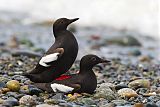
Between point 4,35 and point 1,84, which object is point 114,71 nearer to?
point 1,84

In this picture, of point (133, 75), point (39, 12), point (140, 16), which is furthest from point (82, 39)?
point (133, 75)

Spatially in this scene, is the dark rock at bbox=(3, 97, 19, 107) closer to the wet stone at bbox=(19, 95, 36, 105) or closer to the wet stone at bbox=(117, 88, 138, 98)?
the wet stone at bbox=(19, 95, 36, 105)

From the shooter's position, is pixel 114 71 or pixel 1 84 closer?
Answer: pixel 1 84

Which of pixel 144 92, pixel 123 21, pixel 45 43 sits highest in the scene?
pixel 123 21

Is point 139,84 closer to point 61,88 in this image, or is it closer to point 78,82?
point 78,82

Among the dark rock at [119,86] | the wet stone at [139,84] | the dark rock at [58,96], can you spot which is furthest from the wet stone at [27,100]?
the wet stone at [139,84]

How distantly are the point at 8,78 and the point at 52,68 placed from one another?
33.1 inches

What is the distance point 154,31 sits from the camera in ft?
64.3

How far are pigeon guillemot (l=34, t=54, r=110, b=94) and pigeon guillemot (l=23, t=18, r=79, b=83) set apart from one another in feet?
0.31

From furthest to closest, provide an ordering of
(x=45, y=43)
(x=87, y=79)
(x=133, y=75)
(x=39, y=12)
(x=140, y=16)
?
(x=39, y=12) < (x=140, y=16) < (x=45, y=43) < (x=133, y=75) < (x=87, y=79)

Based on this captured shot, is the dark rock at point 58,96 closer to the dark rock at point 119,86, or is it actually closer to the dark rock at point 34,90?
the dark rock at point 34,90

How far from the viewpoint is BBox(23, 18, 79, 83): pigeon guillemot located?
695 centimetres

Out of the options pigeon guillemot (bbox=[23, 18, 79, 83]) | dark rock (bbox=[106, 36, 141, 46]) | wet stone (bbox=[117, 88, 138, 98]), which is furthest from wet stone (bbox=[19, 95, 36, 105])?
dark rock (bbox=[106, 36, 141, 46])

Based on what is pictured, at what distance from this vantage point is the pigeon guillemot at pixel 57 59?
6.95 meters
